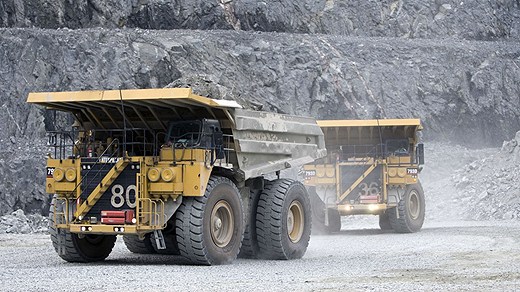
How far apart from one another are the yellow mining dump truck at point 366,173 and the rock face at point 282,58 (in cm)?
1045

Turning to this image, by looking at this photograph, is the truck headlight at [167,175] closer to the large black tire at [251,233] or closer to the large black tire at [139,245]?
the large black tire at [251,233]

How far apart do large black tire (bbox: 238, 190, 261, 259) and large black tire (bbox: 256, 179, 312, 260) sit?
0.24ft

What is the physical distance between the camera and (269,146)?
14.6 metres

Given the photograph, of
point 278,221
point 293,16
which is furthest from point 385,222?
point 293,16

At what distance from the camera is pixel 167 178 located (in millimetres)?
12531

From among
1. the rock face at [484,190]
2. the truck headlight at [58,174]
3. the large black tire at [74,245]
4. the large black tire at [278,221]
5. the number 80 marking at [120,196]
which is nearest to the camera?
the number 80 marking at [120,196]

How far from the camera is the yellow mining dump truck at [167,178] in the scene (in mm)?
12617

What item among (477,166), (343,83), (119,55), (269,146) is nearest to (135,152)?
(269,146)

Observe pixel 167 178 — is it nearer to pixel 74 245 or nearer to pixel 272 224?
pixel 74 245

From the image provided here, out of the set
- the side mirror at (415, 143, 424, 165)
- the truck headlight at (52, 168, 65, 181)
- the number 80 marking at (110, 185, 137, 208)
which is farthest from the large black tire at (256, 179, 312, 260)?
the side mirror at (415, 143, 424, 165)

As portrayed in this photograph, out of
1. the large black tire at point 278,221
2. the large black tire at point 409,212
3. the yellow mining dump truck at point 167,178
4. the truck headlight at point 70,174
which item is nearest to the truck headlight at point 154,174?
the yellow mining dump truck at point 167,178

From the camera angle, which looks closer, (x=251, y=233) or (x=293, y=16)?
(x=251, y=233)

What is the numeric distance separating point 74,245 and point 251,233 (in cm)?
272

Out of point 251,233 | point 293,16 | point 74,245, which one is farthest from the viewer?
point 293,16
